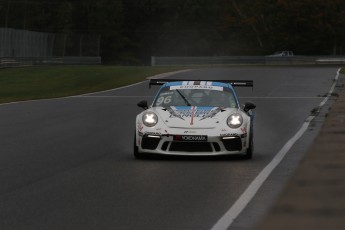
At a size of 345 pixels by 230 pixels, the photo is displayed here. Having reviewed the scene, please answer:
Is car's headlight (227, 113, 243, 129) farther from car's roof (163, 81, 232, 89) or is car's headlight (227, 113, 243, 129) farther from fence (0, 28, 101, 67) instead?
fence (0, 28, 101, 67)

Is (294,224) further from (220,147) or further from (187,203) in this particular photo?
(220,147)

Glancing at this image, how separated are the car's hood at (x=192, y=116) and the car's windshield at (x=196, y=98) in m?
0.36

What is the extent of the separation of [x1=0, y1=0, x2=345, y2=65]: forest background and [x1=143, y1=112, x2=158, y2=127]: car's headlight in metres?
85.8

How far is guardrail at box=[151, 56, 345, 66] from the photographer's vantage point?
73.7 m

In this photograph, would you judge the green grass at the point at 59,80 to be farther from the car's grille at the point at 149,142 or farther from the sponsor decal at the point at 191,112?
the car's grille at the point at 149,142

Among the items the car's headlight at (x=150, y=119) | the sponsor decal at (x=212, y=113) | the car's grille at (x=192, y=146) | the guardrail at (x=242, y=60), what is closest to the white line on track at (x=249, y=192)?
the car's grille at (x=192, y=146)

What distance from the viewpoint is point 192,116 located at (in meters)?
13.5

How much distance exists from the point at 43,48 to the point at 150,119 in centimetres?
6375

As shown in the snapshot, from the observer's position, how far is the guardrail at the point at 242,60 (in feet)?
242

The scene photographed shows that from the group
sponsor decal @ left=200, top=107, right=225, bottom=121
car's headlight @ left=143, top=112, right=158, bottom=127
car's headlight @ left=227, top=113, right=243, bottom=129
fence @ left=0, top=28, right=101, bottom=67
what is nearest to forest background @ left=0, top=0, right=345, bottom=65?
fence @ left=0, top=28, right=101, bottom=67

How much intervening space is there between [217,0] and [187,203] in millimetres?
105640

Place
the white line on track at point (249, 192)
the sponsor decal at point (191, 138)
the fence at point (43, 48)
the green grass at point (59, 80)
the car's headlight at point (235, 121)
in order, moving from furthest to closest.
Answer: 1. the fence at point (43, 48)
2. the green grass at point (59, 80)
3. the car's headlight at point (235, 121)
4. the sponsor decal at point (191, 138)
5. the white line on track at point (249, 192)

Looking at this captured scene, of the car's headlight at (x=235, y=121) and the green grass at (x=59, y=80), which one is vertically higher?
the car's headlight at (x=235, y=121)

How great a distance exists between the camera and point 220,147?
13219 mm
